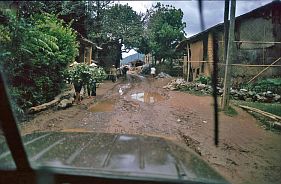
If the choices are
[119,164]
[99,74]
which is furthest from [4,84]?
[99,74]

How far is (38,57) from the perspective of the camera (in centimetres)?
982

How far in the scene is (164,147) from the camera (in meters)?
1.99

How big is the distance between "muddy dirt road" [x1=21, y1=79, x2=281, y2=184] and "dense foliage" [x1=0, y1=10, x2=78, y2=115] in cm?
84

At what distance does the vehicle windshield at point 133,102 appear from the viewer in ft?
5.74

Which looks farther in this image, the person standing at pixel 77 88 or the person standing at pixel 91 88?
the person standing at pixel 91 88

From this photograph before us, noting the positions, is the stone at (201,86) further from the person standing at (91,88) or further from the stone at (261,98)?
the person standing at (91,88)

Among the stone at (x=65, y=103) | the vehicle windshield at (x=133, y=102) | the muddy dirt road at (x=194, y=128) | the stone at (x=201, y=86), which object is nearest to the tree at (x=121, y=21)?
the vehicle windshield at (x=133, y=102)

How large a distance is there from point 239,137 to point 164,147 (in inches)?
260

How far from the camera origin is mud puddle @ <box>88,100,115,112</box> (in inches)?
437

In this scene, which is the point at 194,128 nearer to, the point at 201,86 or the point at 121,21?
the point at 121,21

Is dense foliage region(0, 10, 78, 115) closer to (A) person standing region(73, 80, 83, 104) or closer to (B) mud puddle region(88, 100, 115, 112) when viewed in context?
(A) person standing region(73, 80, 83, 104)

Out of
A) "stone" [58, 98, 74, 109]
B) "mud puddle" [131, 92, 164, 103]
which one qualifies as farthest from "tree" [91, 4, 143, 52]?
"mud puddle" [131, 92, 164, 103]

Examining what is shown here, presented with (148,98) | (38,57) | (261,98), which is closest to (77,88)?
(38,57)

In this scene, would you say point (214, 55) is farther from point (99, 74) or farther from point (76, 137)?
point (99, 74)
